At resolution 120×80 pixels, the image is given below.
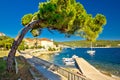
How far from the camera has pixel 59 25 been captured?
49.5 feet

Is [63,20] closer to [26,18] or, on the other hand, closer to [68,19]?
[68,19]

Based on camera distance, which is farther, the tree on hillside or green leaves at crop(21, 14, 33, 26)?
green leaves at crop(21, 14, 33, 26)

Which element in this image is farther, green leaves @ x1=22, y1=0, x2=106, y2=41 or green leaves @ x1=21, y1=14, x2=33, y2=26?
green leaves @ x1=21, y1=14, x2=33, y2=26

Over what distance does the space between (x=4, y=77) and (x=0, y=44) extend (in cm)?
7186

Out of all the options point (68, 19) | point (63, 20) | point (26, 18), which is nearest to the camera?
point (63, 20)

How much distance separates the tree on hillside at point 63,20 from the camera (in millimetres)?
14683

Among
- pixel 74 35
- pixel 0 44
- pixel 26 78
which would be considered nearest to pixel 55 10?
pixel 74 35

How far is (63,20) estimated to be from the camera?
14.8 metres

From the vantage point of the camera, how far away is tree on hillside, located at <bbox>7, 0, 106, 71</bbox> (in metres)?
14.7

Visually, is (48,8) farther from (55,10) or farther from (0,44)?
(0,44)

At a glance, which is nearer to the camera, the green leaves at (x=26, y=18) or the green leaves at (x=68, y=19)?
the green leaves at (x=68, y=19)

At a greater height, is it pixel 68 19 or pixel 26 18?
pixel 26 18

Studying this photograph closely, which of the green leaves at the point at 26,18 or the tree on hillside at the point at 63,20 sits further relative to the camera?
the green leaves at the point at 26,18

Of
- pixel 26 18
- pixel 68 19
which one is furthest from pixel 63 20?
pixel 26 18
